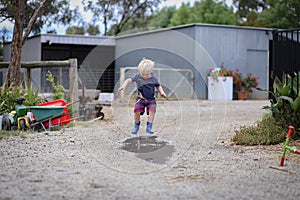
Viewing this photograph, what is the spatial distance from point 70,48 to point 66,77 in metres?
16.1

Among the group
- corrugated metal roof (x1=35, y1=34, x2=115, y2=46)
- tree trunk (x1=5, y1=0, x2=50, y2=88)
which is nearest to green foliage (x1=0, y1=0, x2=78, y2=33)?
corrugated metal roof (x1=35, y1=34, x2=115, y2=46)

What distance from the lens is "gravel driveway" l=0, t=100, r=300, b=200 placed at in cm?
510

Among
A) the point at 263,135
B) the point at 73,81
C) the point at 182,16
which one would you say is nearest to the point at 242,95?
the point at 73,81

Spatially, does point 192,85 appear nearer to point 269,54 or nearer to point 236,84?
point 236,84

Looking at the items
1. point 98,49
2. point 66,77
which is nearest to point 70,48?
point 98,49

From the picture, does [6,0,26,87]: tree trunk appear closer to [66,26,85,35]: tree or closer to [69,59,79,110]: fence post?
[69,59,79,110]: fence post

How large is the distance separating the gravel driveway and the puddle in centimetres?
1

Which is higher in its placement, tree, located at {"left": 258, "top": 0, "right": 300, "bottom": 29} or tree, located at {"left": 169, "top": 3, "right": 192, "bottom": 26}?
tree, located at {"left": 169, "top": 3, "right": 192, "bottom": 26}

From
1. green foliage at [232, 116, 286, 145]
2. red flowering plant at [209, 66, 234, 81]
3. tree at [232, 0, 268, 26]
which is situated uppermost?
tree at [232, 0, 268, 26]

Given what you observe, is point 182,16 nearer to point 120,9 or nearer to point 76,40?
point 120,9

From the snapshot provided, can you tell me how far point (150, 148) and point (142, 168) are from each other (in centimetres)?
182

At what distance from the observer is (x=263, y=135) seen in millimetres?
8711

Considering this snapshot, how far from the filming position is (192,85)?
74.1ft

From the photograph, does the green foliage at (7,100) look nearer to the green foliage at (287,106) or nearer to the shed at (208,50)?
the green foliage at (287,106)
